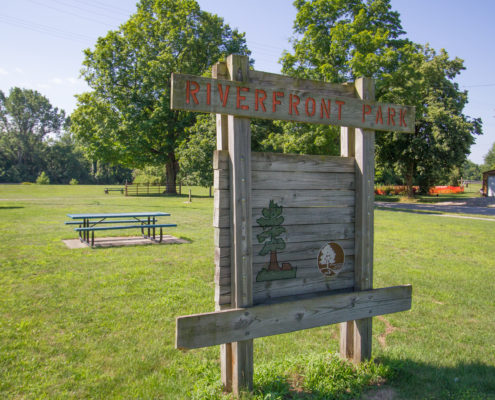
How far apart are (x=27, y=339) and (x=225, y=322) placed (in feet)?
8.75

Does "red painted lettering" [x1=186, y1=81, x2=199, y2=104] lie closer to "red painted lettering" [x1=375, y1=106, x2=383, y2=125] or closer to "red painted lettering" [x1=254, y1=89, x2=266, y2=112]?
"red painted lettering" [x1=254, y1=89, x2=266, y2=112]

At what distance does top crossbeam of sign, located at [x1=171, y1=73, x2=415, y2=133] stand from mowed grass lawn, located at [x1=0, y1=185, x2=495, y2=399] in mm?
2161

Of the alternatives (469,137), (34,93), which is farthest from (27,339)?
(34,93)

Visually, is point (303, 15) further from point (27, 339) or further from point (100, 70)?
point (27, 339)

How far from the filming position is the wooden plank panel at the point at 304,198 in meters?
2.84

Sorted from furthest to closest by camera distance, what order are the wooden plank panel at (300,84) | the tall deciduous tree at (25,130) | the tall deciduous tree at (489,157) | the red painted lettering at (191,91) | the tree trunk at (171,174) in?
the tall deciduous tree at (489,157), the tall deciduous tree at (25,130), the tree trunk at (171,174), the wooden plank panel at (300,84), the red painted lettering at (191,91)

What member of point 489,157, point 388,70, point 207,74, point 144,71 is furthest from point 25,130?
point 489,157

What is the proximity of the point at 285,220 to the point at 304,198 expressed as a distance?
261 mm

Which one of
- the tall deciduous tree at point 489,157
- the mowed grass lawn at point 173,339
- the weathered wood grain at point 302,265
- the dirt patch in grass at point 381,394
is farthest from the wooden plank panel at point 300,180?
the tall deciduous tree at point 489,157

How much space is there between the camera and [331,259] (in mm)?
3184

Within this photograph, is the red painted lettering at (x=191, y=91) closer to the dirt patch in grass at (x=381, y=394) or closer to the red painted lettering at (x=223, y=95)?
the red painted lettering at (x=223, y=95)

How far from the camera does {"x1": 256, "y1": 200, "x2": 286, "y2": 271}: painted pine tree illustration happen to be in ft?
9.37

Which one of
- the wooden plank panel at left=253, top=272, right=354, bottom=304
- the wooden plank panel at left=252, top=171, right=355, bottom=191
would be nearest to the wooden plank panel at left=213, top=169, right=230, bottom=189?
the wooden plank panel at left=252, top=171, right=355, bottom=191

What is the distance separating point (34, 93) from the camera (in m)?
77.7
